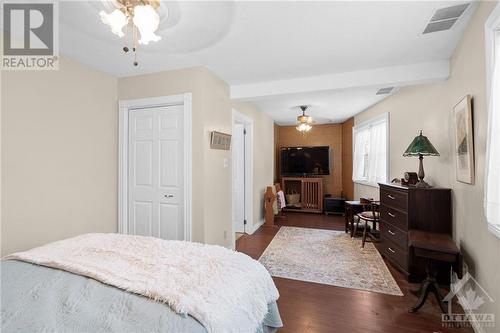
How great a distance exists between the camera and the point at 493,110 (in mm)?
1371

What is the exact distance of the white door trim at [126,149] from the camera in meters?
2.77

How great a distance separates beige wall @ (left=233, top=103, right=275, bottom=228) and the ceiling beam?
65 centimetres

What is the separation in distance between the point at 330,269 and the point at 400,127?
8.29ft

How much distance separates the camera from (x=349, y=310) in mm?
2088

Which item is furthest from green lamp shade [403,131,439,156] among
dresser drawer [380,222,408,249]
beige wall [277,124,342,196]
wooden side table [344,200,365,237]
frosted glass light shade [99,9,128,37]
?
beige wall [277,124,342,196]

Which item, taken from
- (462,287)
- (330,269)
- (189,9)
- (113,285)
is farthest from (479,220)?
(189,9)

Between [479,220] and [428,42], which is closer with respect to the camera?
[479,220]

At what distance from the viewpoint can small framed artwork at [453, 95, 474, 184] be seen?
191cm

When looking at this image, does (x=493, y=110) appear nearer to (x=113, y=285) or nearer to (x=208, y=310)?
(x=208, y=310)

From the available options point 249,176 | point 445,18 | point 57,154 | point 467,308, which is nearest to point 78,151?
point 57,154

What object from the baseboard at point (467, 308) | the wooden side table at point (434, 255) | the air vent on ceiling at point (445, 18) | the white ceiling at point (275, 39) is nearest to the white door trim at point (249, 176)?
the white ceiling at point (275, 39)

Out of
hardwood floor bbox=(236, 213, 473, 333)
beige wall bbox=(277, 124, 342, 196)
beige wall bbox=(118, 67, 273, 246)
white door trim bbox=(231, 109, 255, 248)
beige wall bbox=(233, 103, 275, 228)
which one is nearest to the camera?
hardwood floor bbox=(236, 213, 473, 333)

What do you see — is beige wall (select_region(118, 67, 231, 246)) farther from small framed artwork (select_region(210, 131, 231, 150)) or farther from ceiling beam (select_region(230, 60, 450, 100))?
ceiling beam (select_region(230, 60, 450, 100))

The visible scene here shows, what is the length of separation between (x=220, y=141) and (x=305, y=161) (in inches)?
147
